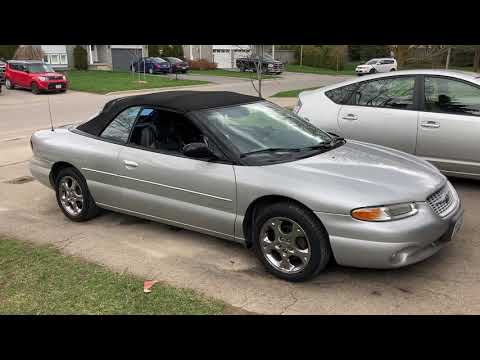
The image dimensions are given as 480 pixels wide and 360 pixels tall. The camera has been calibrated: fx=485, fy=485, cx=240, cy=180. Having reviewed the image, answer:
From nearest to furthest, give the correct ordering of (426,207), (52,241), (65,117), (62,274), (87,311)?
(87,311), (426,207), (62,274), (52,241), (65,117)

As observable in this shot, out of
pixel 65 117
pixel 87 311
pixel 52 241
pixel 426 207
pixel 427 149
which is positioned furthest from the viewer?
pixel 65 117

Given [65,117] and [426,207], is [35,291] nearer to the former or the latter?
[426,207]

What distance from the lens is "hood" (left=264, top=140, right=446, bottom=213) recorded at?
3574mm

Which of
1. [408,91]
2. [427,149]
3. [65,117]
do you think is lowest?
[65,117]

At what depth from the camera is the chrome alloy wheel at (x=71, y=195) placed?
5293 mm

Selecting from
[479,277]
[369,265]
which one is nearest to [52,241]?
[369,265]

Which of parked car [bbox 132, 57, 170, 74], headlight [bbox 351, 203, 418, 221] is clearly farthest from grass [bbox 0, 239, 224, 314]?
parked car [bbox 132, 57, 170, 74]

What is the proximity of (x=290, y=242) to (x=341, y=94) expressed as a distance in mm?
3424

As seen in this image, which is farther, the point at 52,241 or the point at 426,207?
the point at 52,241

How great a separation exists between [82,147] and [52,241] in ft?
3.34

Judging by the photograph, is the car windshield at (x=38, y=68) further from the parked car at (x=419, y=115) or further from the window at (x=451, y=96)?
the window at (x=451, y=96)

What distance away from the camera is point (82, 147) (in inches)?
202

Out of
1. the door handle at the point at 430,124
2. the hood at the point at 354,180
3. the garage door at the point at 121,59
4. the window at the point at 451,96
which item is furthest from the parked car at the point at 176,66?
the hood at the point at 354,180

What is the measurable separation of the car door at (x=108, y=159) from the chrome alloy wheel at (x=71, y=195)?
→ 253 mm
